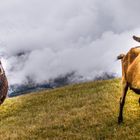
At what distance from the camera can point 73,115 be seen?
80.5 ft

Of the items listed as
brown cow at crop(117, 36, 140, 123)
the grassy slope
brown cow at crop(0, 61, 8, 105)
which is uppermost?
brown cow at crop(0, 61, 8, 105)

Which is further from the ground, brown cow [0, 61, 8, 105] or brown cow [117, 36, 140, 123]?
brown cow [0, 61, 8, 105]

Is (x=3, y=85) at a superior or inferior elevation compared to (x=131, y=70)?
superior

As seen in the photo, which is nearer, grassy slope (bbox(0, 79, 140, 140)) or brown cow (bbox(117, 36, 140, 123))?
brown cow (bbox(117, 36, 140, 123))

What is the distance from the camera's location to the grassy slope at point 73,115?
2044 centimetres

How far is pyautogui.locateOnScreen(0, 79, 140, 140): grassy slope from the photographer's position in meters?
20.4

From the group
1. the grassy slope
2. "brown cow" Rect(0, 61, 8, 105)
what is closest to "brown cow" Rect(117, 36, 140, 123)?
the grassy slope

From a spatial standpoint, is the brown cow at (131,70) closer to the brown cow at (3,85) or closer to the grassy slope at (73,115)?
the grassy slope at (73,115)

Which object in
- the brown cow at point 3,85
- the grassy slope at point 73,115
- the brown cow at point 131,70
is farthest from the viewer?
the grassy slope at point 73,115

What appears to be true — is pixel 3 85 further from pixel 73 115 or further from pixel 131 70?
pixel 73 115

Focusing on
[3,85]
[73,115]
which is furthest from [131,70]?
[3,85]

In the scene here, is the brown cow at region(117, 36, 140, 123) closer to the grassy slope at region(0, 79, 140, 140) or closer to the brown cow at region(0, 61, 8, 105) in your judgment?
the grassy slope at region(0, 79, 140, 140)

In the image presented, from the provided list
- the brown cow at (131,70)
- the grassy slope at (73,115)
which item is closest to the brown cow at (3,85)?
the grassy slope at (73,115)

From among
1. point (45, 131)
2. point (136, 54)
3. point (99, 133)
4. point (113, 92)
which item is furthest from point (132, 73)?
point (113, 92)
